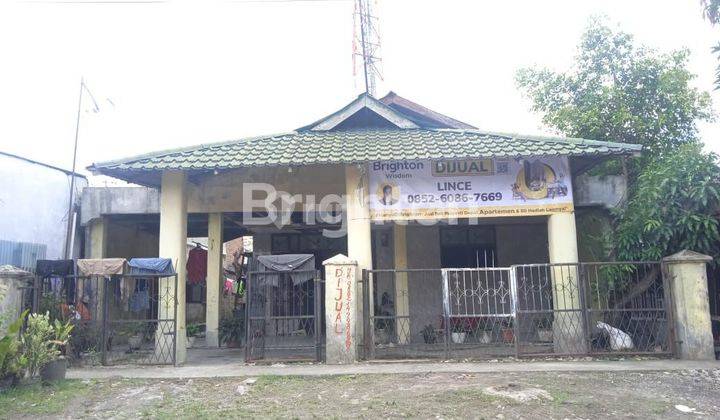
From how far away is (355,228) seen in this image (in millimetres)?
9617

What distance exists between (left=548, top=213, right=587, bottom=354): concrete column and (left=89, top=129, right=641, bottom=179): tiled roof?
1.36m

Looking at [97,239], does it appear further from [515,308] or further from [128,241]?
[515,308]

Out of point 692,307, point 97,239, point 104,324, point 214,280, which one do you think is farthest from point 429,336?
point 97,239

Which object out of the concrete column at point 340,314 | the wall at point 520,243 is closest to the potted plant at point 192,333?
the concrete column at point 340,314

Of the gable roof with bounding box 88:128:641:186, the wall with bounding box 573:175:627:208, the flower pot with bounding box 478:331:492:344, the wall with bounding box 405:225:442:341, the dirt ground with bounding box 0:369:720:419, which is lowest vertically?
the dirt ground with bounding box 0:369:720:419

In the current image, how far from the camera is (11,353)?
275 inches

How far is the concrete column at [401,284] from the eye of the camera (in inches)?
447

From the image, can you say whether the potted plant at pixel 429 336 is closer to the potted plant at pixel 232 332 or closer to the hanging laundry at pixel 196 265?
the potted plant at pixel 232 332

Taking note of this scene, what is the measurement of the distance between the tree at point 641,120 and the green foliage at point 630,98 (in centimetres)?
2

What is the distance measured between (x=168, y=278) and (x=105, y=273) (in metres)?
1.05

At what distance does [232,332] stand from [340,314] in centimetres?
405

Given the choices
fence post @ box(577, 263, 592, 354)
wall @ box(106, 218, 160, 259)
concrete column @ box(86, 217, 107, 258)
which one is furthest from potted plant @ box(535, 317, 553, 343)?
wall @ box(106, 218, 160, 259)

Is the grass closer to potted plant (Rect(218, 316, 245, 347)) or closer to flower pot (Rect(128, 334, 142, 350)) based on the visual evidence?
flower pot (Rect(128, 334, 142, 350))

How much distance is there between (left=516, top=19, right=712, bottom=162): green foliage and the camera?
41.3ft
